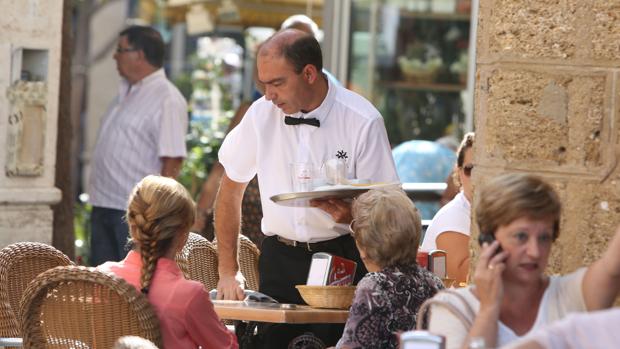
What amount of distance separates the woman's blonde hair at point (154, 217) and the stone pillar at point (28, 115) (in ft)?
10.5

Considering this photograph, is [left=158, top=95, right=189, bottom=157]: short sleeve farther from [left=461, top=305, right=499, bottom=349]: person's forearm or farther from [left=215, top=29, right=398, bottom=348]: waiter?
[left=461, top=305, right=499, bottom=349]: person's forearm

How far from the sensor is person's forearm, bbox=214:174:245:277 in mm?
5965

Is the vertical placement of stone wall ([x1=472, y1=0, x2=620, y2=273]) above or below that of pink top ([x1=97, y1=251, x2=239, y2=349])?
above

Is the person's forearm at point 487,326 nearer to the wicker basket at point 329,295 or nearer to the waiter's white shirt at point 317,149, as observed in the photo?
the wicker basket at point 329,295

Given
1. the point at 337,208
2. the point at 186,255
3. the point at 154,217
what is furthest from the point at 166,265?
the point at 186,255

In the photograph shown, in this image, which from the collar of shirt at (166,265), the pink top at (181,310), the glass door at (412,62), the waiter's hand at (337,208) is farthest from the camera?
the glass door at (412,62)

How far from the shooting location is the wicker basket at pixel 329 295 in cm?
512

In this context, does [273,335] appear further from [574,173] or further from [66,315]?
[574,173]

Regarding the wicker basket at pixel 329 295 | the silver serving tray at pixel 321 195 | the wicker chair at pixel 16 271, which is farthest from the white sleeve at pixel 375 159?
the wicker chair at pixel 16 271

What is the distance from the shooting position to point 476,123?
4848 mm

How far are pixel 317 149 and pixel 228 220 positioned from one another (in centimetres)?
61

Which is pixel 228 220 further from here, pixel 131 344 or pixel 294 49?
pixel 131 344

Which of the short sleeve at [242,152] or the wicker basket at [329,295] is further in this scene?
the short sleeve at [242,152]

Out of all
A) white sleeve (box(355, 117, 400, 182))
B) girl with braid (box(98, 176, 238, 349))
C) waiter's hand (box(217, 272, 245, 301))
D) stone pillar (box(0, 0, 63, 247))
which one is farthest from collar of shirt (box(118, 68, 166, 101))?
girl with braid (box(98, 176, 238, 349))
